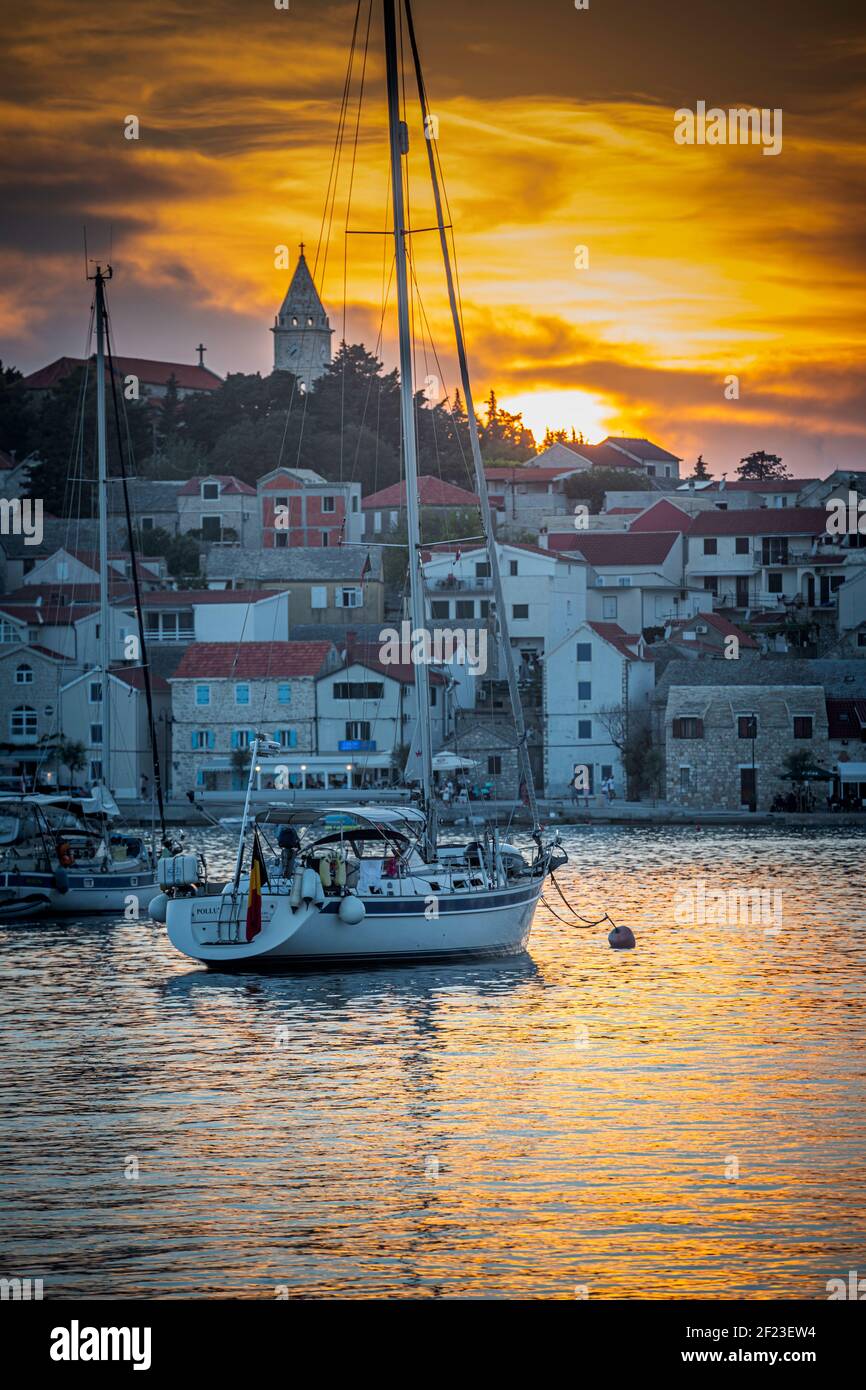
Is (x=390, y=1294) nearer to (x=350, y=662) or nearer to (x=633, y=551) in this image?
(x=350, y=662)

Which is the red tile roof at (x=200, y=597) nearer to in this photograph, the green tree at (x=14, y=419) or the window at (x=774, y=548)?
the window at (x=774, y=548)

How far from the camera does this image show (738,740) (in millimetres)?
70062

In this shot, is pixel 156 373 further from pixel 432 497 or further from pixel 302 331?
pixel 432 497

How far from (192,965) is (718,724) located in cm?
3983

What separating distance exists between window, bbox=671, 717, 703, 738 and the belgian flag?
4236cm

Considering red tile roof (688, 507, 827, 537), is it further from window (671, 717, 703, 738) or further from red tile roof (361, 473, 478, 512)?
window (671, 717, 703, 738)

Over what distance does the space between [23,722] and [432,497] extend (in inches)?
1331

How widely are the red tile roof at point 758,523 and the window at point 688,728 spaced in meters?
25.1

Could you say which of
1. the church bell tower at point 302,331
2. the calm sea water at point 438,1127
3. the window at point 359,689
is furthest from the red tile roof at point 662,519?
the church bell tower at point 302,331

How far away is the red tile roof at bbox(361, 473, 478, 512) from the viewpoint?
338 ft

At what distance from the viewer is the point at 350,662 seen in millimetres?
74625

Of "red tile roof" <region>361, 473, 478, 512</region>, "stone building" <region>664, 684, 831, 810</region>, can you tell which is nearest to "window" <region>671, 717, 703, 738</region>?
"stone building" <region>664, 684, 831, 810</region>

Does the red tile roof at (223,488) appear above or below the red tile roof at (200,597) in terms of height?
above

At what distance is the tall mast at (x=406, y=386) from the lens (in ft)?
98.1
